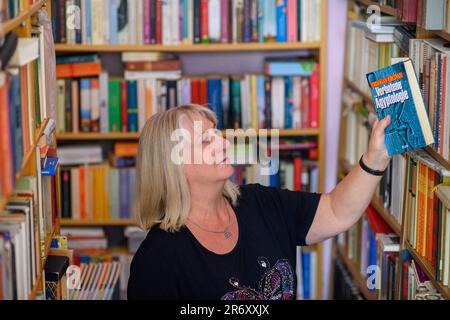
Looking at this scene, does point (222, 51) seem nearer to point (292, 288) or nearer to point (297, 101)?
point (297, 101)

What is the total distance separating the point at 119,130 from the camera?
3.80 metres

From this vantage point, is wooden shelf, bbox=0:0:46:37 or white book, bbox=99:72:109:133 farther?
white book, bbox=99:72:109:133

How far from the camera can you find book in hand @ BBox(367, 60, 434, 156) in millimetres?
2178

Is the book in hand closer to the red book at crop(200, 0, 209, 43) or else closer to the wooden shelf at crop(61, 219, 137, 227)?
the red book at crop(200, 0, 209, 43)

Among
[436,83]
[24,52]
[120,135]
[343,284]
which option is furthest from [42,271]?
[343,284]

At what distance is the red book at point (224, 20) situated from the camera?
12.1 ft

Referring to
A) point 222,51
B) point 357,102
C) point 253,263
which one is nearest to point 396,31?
point 357,102

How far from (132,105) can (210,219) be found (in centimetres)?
153

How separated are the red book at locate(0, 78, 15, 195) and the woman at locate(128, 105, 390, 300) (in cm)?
66

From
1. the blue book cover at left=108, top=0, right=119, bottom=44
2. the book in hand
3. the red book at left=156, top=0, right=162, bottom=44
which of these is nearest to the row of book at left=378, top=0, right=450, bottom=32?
the book in hand

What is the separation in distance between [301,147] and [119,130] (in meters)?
0.84

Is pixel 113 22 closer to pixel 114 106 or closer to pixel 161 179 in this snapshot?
pixel 114 106

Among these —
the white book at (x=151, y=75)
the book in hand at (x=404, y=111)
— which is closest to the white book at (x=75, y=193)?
the white book at (x=151, y=75)
